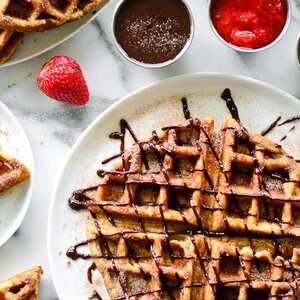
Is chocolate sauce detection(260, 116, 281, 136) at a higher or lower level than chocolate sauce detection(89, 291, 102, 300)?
higher

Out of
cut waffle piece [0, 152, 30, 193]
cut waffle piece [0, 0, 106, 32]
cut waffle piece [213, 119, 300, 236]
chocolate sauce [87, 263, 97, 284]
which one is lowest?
chocolate sauce [87, 263, 97, 284]

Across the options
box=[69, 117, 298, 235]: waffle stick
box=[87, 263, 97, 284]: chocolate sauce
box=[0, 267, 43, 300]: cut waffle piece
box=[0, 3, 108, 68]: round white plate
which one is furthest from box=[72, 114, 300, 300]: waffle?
box=[0, 3, 108, 68]: round white plate

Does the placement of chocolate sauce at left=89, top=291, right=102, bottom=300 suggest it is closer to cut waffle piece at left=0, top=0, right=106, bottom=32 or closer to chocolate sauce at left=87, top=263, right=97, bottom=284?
chocolate sauce at left=87, top=263, right=97, bottom=284

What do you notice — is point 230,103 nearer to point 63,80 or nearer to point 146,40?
point 146,40

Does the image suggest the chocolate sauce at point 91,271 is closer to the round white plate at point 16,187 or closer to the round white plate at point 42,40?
the round white plate at point 16,187

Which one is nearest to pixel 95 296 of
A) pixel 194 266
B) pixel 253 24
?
pixel 194 266

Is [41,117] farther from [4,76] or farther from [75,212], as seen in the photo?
[75,212]

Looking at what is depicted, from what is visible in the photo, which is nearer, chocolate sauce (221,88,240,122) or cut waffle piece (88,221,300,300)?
cut waffle piece (88,221,300,300)

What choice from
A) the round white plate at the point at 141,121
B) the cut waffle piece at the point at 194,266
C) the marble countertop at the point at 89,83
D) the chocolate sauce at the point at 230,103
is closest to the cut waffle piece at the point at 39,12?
the marble countertop at the point at 89,83
